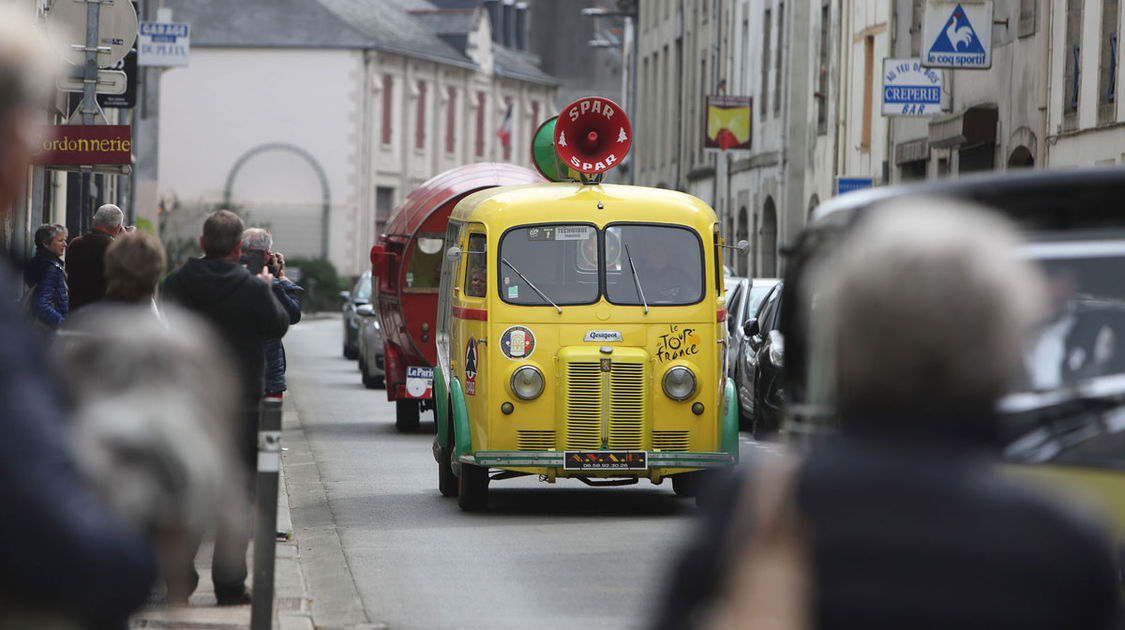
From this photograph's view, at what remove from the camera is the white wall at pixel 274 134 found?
7369 cm

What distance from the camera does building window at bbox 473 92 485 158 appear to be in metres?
83.2

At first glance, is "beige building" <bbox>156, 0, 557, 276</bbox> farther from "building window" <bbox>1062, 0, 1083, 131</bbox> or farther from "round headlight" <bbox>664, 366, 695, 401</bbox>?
"round headlight" <bbox>664, 366, 695, 401</bbox>

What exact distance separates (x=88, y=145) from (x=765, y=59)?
1148 inches

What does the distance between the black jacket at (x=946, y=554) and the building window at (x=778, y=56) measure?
134ft

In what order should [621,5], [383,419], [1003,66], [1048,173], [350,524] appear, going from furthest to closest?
[621,5] < [1003,66] < [383,419] < [350,524] < [1048,173]

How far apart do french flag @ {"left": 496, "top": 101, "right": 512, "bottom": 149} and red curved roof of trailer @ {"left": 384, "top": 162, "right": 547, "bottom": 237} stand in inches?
2403

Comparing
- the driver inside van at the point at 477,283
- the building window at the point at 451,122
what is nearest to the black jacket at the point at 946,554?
the driver inside van at the point at 477,283

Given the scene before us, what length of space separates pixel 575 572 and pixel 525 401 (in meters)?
2.68

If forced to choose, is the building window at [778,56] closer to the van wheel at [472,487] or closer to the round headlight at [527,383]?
the van wheel at [472,487]

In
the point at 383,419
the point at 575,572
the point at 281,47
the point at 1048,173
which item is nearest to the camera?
the point at 1048,173

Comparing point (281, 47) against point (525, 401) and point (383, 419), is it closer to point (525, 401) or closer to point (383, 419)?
point (383, 419)

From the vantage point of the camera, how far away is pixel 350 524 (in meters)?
12.8

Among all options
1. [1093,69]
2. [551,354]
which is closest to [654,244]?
[551,354]

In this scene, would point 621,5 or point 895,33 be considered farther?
point 621,5
